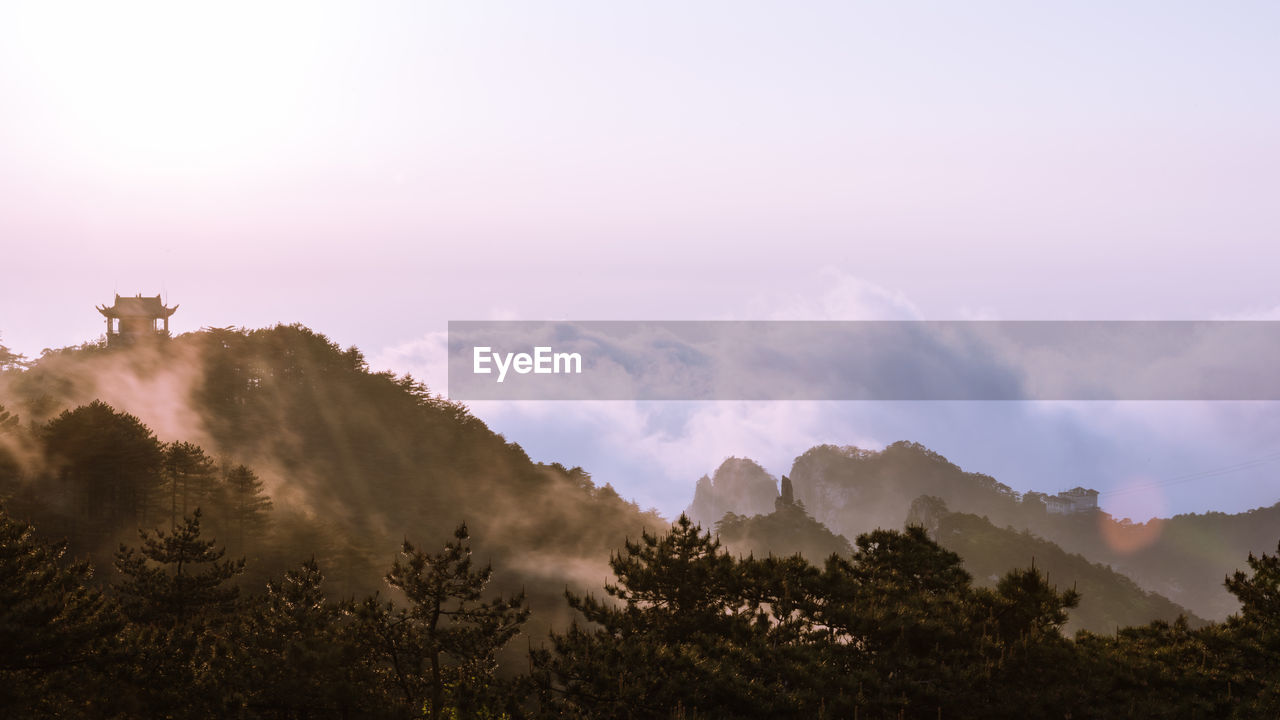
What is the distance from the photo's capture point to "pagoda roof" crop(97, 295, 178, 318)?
12581cm

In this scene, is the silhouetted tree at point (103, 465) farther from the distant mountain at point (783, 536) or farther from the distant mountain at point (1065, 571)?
the distant mountain at point (783, 536)

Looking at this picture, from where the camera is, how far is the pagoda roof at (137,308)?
413 ft

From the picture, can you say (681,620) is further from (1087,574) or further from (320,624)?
(1087,574)

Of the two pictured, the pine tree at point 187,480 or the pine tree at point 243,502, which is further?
the pine tree at point 187,480

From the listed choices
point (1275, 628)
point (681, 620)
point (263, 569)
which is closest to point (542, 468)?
point (263, 569)

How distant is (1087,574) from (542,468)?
377 ft

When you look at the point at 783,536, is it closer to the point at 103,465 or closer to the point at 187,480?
the point at 187,480

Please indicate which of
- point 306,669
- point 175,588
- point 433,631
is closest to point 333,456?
point 175,588

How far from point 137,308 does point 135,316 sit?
4.09 feet

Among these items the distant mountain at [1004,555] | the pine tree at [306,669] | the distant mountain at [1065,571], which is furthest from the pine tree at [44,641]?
the distant mountain at [1065,571]

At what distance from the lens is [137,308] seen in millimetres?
126438

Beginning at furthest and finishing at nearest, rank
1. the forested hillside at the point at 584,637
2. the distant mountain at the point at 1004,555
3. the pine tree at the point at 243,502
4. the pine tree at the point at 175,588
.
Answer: the distant mountain at the point at 1004,555
the pine tree at the point at 243,502
the pine tree at the point at 175,588
the forested hillside at the point at 584,637

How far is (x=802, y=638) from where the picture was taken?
32.4 m

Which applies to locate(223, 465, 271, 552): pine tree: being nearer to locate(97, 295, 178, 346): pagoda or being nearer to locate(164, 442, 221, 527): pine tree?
locate(164, 442, 221, 527): pine tree
